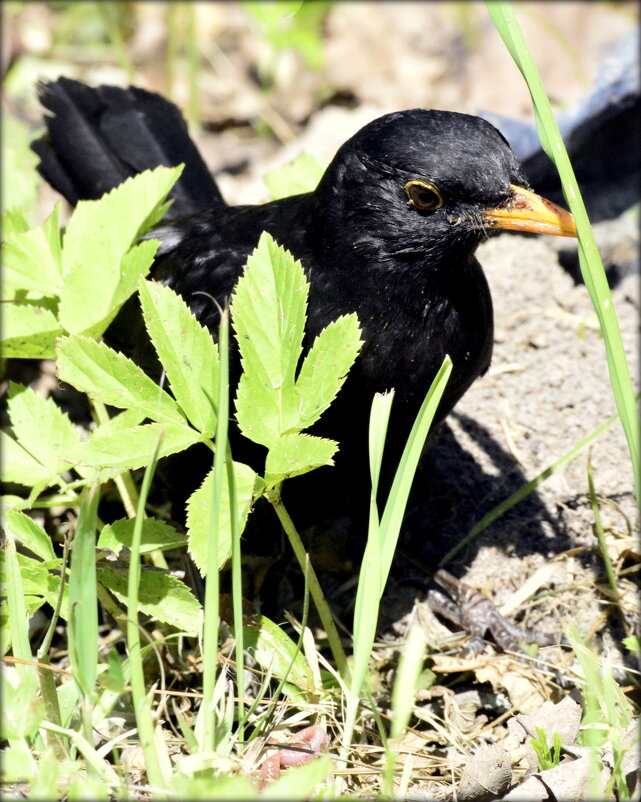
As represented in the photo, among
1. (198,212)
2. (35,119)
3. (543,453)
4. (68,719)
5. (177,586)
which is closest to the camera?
(68,719)

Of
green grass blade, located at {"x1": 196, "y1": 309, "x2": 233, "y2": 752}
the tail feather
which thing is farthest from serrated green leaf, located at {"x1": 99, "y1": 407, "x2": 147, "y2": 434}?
the tail feather

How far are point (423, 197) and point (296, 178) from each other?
1031mm

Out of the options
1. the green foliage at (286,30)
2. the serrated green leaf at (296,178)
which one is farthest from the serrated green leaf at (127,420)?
the green foliage at (286,30)

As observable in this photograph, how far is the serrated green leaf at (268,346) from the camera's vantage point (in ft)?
7.29

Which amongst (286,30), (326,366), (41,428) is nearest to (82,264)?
(41,428)

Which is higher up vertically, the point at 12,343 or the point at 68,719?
the point at 12,343

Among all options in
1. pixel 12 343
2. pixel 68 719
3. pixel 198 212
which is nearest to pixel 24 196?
pixel 198 212

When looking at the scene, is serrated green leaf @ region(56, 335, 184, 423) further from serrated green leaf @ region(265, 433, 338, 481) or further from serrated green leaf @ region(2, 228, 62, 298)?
serrated green leaf @ region(2, 228, 62, 298)

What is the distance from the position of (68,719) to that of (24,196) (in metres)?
2.57

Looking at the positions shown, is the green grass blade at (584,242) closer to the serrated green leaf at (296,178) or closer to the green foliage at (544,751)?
the green foliage at (544,751)

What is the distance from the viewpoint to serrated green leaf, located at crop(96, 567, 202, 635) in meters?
2.45

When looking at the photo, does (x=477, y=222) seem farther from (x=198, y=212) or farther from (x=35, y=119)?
(x=35, y=119)

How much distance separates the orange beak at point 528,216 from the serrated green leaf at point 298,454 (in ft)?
3.07

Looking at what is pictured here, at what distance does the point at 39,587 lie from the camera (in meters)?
2.42
